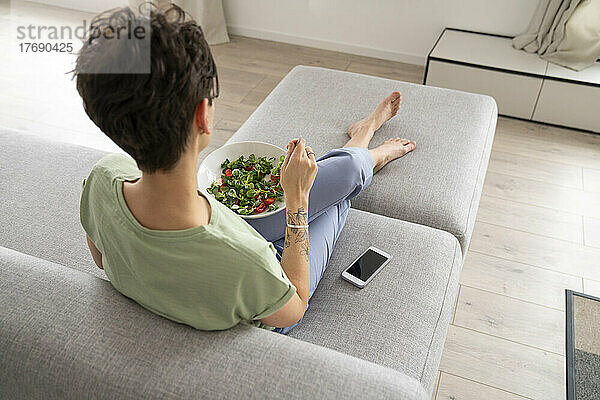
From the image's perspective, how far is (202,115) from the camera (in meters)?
0.79

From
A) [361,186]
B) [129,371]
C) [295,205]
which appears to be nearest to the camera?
[129,371]

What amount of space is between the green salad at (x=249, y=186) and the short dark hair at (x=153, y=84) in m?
0.58

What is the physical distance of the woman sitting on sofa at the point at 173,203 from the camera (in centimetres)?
72

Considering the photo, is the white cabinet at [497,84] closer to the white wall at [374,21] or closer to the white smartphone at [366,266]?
the white wall at [374,21]

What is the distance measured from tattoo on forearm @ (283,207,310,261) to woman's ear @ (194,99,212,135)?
15.1 inches

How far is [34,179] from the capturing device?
61.1 inches

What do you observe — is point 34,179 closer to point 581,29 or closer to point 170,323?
point 170,323

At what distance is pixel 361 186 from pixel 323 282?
0.33 metres

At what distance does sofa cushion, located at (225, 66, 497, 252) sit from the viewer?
161cm

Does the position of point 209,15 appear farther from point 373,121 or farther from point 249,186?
point 249,186

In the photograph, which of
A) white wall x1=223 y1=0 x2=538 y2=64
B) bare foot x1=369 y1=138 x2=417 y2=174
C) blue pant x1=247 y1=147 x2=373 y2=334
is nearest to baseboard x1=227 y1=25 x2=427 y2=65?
white wall x1=223 y1=0 x2=538 y2=64

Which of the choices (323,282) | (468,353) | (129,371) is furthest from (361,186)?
(129,371)

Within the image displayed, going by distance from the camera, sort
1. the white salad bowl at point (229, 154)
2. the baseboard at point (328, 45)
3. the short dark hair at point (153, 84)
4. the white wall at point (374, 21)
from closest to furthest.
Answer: the short dark hair at point (153, 84) → the white salad bowl at point (229, 154) → the white wall at point (374, 21) → the baseboard at point (328, 45)

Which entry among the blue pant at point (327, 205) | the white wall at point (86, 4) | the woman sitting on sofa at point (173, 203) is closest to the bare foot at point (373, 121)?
the blue pant at point (327, 205)
